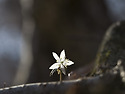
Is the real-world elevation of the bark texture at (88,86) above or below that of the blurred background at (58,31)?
below

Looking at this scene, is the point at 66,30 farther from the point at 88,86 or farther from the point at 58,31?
the point at 88,86

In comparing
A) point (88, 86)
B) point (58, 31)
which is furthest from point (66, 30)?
point (88, 86)

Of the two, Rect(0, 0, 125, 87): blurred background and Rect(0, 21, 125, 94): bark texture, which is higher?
Rect(0, 0, 125, 87): blurred background

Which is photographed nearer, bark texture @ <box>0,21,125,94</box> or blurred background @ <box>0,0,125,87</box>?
bark texture @ <box>0,21,125,94</box>

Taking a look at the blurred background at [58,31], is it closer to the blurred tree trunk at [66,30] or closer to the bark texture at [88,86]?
the blurred tree trunk at [66,30]

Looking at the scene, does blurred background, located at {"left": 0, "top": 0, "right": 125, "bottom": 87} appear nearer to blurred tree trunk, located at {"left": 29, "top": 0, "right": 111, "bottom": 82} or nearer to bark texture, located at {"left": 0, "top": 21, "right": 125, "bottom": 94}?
blurred tree trunk, located at {"left": 29, "top": 0, "right": 111, "bottom": 82}

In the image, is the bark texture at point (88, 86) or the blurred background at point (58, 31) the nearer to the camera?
the bark texture at point (88, 86)

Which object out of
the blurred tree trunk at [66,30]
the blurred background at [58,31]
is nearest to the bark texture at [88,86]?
the blurred background at [58,31]

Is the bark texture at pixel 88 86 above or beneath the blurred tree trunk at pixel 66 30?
beneath

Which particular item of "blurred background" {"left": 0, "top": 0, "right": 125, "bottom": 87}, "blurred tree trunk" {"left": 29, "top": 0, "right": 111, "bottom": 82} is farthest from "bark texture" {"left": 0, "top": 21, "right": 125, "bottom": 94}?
"blurred tree trunk" {"left": 29, "top": 0, "right": 111, "bottom": 82}

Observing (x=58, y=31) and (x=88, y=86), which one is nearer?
(x=88, y=86)

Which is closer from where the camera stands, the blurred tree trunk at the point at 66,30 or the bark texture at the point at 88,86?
the bark texture at the point at 88,86
